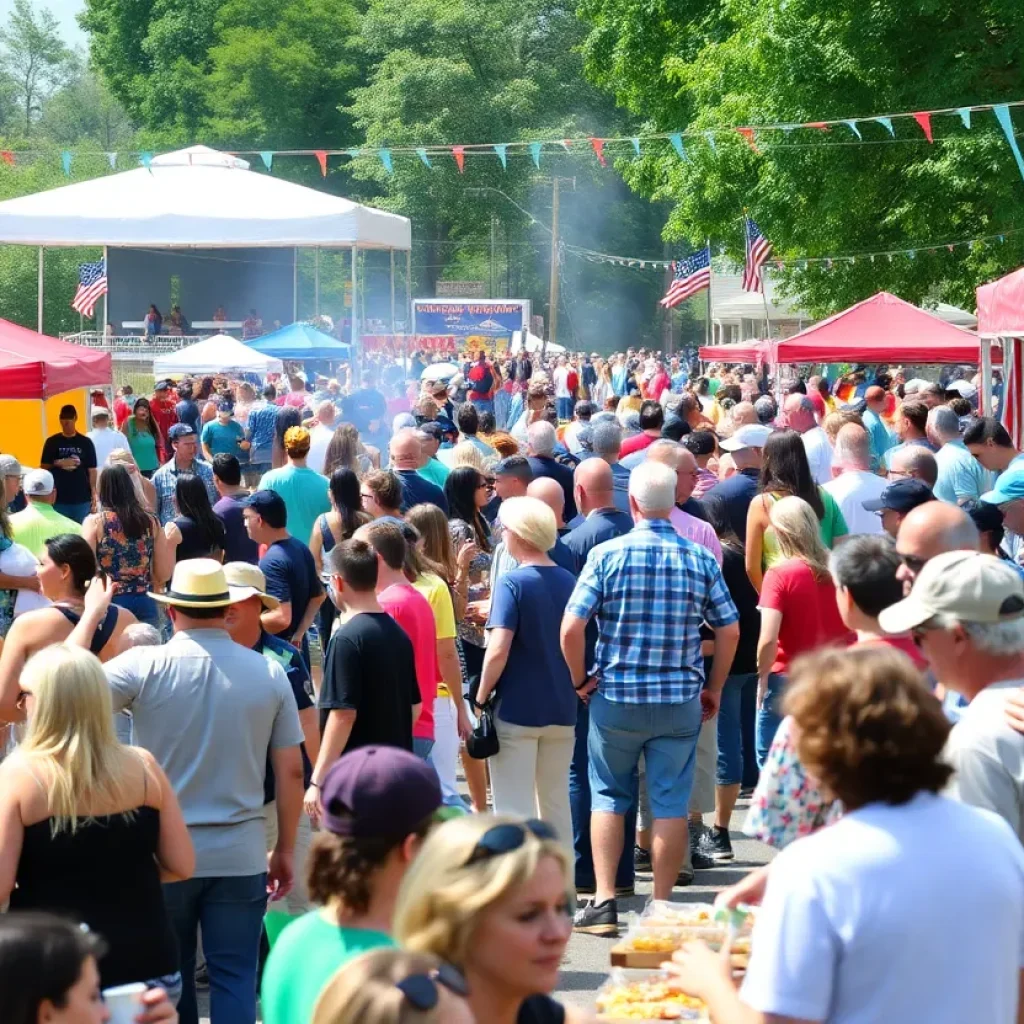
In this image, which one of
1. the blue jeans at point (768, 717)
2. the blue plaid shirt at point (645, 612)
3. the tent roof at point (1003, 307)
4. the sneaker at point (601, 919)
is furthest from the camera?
the tent roof at point (1003, 307)

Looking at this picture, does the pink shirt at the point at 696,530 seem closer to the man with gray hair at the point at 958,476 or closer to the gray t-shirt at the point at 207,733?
the man with gray hair at the point at 958,476

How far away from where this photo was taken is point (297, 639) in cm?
818

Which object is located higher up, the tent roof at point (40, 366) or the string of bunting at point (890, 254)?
the string of bunting at point (890, 254)

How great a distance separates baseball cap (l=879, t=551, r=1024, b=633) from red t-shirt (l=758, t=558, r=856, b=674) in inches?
149

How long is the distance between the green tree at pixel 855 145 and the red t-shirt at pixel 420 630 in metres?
19.0

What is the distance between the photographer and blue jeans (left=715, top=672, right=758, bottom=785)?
8.21 meters

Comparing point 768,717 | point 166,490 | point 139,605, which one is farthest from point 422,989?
point 166,490

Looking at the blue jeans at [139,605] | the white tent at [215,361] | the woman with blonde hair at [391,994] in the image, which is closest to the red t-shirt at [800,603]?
the blue jeans at [139,605]

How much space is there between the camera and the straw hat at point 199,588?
505cm

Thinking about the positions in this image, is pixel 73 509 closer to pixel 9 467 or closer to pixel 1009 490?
pixel 9 467

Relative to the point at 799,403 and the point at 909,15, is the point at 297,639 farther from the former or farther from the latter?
the point at 909,15

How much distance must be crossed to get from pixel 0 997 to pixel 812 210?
26.3m

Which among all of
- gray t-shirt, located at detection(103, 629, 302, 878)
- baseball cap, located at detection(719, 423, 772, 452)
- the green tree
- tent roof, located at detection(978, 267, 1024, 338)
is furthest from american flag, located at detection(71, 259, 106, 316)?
gray t-shirt, located at detection(103, 629, 302, 878)

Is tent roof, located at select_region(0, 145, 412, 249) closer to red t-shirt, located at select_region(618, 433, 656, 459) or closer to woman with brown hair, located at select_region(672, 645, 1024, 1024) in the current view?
red t-shirt, located at select_region(618, 433, 656, 459)
